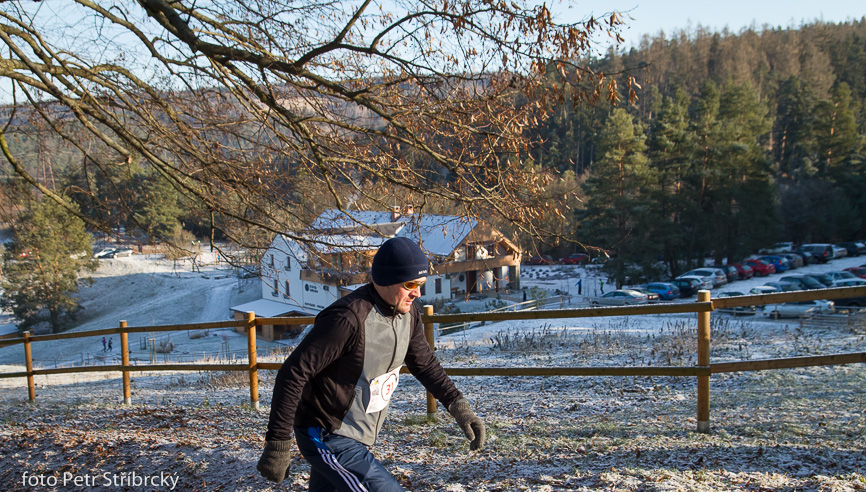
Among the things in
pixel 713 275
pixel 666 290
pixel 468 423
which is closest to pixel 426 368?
pixel 468 423

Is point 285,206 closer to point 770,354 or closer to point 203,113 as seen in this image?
point 203,113

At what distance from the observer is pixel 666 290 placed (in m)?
35.1

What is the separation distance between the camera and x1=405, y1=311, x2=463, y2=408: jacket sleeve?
3.13 meters

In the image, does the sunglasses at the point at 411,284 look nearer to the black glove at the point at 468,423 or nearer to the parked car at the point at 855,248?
the black glove at the point at 468,423

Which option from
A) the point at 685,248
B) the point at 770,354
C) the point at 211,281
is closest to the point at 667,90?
the point at 685,248

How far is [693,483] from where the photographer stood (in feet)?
12.9

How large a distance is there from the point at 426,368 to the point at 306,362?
83 centimetres

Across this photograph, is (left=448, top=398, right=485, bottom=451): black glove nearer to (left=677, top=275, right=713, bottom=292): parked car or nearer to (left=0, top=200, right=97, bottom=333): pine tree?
(left=677, top=275, right=713, bottom=292): parked car

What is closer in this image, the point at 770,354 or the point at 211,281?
the point at 770,354

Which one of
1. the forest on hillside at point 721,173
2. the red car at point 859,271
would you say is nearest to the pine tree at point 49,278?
the forest on hillside at point 721,173

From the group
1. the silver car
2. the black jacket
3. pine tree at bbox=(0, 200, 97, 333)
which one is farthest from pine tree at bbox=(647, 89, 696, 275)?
pine tree at bbox=(0, 200, 97, 333)

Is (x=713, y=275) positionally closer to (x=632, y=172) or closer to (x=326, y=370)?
(x=632, y=172)

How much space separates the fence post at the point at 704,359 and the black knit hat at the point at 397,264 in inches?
121

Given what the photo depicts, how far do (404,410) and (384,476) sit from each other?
164 inches
